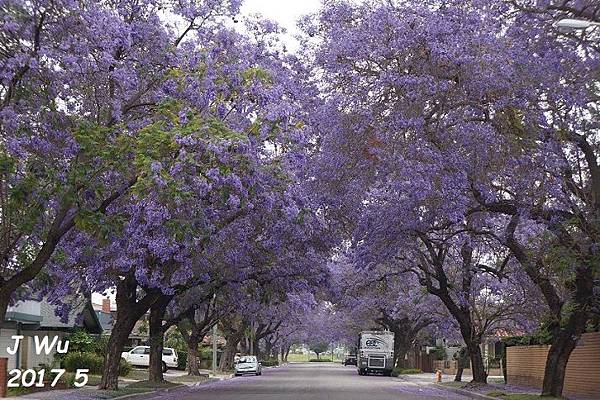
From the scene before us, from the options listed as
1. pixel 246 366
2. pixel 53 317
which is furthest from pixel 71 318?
pixel 246 366

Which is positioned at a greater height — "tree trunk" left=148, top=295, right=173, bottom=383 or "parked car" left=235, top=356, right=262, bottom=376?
"tree trunk" left=148, top=295, right=173, bottom=383

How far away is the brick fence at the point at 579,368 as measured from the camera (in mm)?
25188

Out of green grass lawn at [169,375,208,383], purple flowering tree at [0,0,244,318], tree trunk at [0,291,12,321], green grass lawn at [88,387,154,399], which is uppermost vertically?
purple flowering tree at [0,0,244,318]

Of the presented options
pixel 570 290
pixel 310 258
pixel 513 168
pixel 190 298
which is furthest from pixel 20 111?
pixel 190 298

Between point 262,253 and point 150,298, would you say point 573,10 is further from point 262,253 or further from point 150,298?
point 150,298

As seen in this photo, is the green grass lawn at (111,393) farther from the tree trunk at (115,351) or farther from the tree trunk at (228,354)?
the tree trunk at (228,354)

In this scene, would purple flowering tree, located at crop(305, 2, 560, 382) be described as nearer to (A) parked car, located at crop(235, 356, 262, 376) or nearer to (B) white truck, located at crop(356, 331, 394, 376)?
(A) parked car, located at crop(235, 356, 262, 376)

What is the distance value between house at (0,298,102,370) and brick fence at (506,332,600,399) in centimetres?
1875

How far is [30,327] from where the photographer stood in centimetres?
3688

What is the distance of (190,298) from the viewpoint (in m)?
35.7

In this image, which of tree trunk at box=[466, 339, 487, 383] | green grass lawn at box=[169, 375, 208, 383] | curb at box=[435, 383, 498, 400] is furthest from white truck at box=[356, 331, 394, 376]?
tree trunk at box=[466, 339, 487, 383]

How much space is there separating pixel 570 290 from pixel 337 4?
1145 cm

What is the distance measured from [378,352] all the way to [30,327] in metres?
27.0

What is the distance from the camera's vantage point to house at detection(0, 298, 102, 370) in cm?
3288
